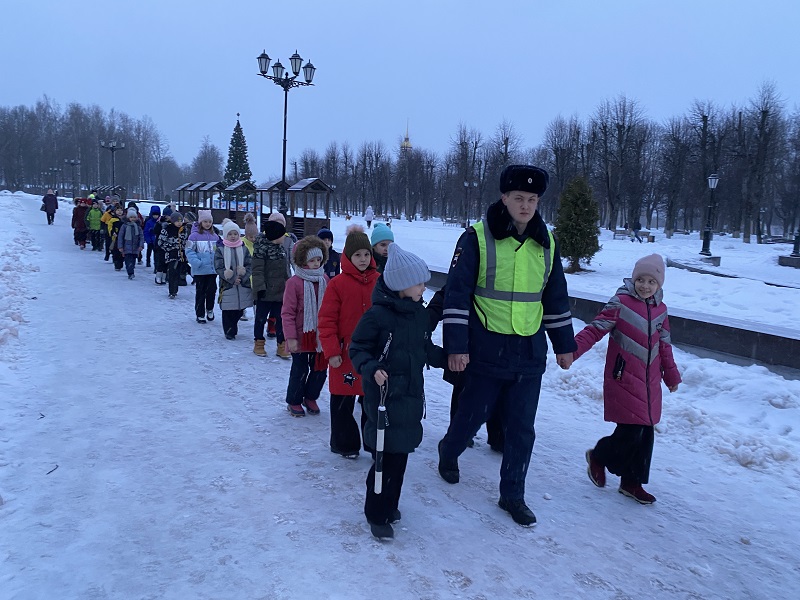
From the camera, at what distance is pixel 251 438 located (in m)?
4.80

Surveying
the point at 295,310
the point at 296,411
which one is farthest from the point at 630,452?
the point at 295,310

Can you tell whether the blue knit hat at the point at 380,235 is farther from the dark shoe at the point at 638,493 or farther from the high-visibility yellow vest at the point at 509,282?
the dark shoe at the point at 638,493

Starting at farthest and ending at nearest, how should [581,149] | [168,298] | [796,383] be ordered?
[581,149] < [168,298] < [796,383]

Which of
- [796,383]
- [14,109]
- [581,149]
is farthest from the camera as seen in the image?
[14,109]

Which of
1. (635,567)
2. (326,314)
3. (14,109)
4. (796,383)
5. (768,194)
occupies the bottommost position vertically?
(635,567)

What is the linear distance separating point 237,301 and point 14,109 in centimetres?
12268

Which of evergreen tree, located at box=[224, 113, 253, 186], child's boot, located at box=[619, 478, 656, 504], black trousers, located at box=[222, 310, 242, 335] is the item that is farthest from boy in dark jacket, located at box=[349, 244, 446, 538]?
evergreen tree, located at box=[224, 113, 253, 186]

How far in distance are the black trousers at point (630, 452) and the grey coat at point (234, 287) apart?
562cm

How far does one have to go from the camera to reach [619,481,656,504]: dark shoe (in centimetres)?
393

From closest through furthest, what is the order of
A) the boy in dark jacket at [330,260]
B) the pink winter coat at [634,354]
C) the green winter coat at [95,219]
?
the pink winter coat at [634,354], the boy in dark jacket at [330,260], the green winter coat at [95,219]

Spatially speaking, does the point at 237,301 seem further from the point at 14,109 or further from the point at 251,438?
the point at 14,109

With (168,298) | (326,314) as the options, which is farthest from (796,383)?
(168,298)

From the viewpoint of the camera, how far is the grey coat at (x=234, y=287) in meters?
8.23

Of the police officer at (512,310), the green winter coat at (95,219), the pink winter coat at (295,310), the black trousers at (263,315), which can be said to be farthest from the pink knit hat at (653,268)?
the green winter coat at (95,219)
